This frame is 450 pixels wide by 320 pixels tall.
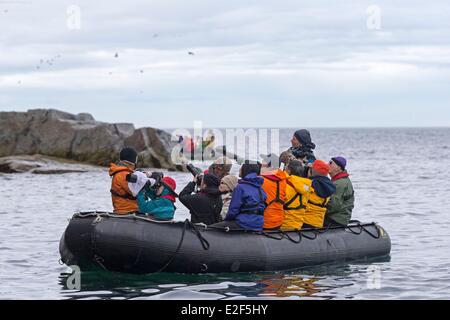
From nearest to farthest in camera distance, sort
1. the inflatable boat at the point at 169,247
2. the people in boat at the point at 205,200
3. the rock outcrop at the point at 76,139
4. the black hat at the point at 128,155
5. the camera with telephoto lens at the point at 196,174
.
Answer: the inflatable boat at the point at 169,247, the black hat at the point at 128,155, the people in boat at the point at 205,200, the camera with telephoto lens at the point at 196,174, the rock outcrop at the point at 76,139

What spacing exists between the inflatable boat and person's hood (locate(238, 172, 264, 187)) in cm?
88

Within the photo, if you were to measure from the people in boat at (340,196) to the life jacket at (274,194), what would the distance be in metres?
1.37

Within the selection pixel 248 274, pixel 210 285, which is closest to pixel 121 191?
pixel 210 285

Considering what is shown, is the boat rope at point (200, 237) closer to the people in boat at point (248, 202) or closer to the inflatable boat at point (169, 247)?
the inflatable boat at point (169, 247)

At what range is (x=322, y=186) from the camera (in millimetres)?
16000

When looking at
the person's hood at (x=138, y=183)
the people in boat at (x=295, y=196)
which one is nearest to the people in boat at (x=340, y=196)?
the people in boat at (x=295, y=196)

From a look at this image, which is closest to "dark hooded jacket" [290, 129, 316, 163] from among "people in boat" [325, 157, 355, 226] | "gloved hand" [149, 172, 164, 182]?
"people in boat" [325, 157, 355, 226]

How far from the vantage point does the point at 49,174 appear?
4144 centimetres

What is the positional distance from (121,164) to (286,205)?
9.77ft

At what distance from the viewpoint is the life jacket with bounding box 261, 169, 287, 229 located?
1561 centimetres

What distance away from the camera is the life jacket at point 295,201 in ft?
51.6

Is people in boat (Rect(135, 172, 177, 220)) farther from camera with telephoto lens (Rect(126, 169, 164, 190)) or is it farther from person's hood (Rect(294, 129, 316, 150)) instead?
person's hood (Rect(294, 129, 316, 150))
